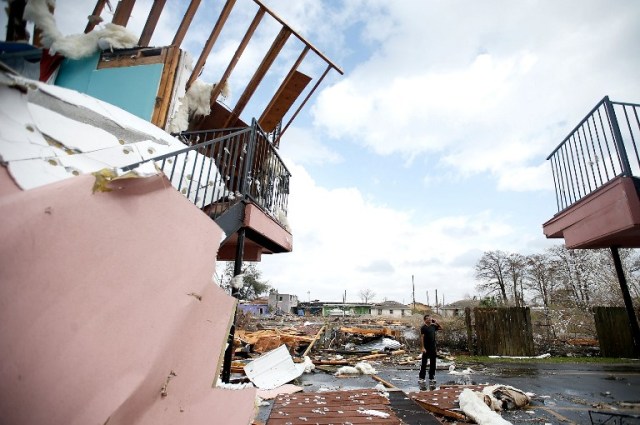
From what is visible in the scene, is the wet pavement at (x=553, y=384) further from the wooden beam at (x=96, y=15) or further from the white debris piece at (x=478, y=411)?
the wooden beam at (x=96, y=15)

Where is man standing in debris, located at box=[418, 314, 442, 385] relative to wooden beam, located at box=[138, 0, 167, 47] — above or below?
below

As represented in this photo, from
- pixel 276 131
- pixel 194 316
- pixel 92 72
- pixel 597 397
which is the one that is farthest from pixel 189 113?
pixel 597 397

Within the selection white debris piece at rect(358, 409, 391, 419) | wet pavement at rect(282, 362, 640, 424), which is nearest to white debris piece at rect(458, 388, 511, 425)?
wet pavement at rect(282, 362, 640, 424)

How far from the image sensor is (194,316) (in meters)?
2.54

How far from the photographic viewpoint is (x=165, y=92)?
591 centimetres

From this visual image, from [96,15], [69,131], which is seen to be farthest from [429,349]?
[96,15]

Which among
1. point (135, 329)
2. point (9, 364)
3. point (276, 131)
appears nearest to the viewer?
point (9, 364)

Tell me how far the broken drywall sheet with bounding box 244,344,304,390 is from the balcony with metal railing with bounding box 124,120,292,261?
9.49ft

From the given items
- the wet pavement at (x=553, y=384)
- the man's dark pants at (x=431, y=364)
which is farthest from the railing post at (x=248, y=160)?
the man's dark pants at (x=431, y=364)

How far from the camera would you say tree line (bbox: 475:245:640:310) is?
25.6 meters

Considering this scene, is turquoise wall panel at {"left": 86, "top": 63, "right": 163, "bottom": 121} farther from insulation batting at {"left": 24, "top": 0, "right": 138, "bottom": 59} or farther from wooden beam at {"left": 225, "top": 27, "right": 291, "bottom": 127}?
wooden beam at {"left": 225, "top": 27, "right": 291, "bottom": 127}

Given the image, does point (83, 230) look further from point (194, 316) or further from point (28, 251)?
point (194, 316)

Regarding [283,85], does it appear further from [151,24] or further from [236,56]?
[151,24]

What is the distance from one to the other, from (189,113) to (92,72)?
189 cm
